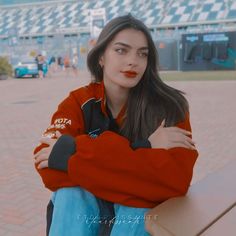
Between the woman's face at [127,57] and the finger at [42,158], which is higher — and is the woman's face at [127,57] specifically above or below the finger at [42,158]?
above

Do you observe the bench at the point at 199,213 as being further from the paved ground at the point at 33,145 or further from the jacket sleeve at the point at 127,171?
the paved ground at the point at 33,145

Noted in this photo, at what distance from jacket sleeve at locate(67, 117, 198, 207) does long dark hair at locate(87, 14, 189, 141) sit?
0.36 meters

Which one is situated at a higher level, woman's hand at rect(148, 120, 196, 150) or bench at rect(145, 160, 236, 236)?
woman's hand at rect(148, 120, 196, 150)

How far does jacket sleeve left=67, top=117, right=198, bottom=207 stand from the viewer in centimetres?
134

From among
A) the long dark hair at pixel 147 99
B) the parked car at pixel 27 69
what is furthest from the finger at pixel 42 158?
the parked car at pixel 27 69

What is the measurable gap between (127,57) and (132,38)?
87mm

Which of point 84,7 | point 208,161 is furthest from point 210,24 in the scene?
point 208,161

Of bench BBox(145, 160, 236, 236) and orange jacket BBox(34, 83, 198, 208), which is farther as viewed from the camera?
orange jacket BBox(34, 83, 198, 208)

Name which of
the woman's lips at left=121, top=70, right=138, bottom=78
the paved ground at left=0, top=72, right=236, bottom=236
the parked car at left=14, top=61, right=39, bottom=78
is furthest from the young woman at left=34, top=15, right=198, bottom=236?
the parked car at left=14, top=61, right=39, bottom=78

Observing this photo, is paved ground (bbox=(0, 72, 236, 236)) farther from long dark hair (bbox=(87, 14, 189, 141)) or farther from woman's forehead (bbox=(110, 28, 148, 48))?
woman's forehead (bbox=(110, 28, 148, 48))

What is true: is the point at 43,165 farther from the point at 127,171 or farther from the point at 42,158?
the point at 127,171

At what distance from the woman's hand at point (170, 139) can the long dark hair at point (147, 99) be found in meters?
0.19

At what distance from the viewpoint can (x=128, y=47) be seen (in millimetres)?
1736

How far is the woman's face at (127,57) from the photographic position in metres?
1.73
